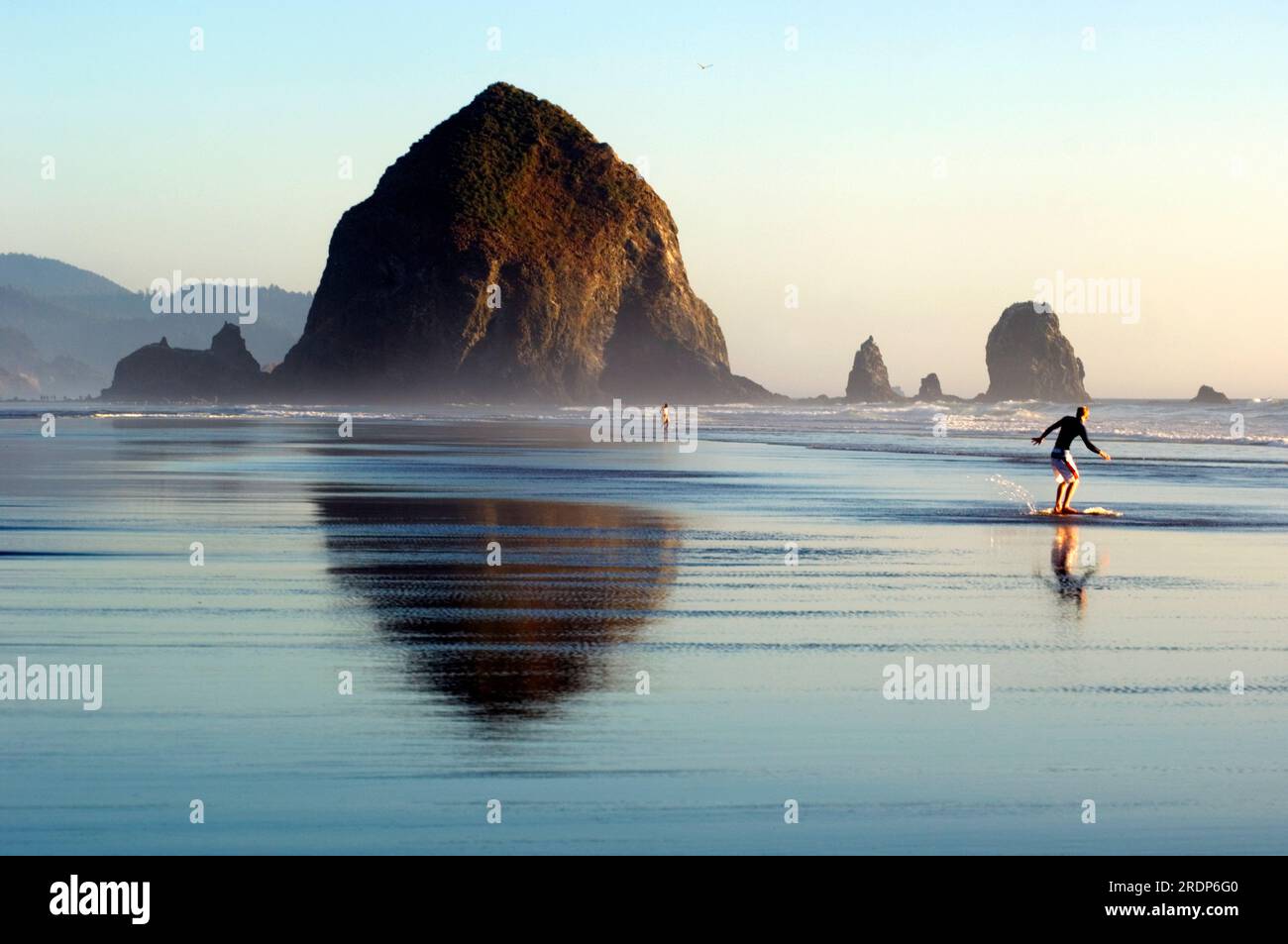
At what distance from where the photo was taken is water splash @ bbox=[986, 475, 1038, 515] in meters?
26.8

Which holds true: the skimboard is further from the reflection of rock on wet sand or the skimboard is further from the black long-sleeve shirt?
the reflection of rock on wet sand

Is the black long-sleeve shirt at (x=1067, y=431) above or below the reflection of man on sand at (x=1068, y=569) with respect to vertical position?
above

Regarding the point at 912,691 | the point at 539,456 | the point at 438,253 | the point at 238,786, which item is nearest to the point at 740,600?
the point at 912,691

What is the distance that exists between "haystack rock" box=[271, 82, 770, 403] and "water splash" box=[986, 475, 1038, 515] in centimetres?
14424

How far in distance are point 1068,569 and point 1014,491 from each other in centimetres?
1306

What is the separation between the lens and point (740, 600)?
1427 cm

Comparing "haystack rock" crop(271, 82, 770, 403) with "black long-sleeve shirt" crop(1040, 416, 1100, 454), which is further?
"haystack rock" crop(271, 82, 770, 403)

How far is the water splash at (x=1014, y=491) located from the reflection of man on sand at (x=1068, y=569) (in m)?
3.72

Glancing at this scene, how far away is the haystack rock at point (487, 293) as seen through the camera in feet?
597

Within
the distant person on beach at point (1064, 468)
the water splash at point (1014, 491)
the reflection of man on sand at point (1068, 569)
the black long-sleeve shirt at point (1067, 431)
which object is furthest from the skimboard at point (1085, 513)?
the reflection of man on sand at point (1068, 569)
